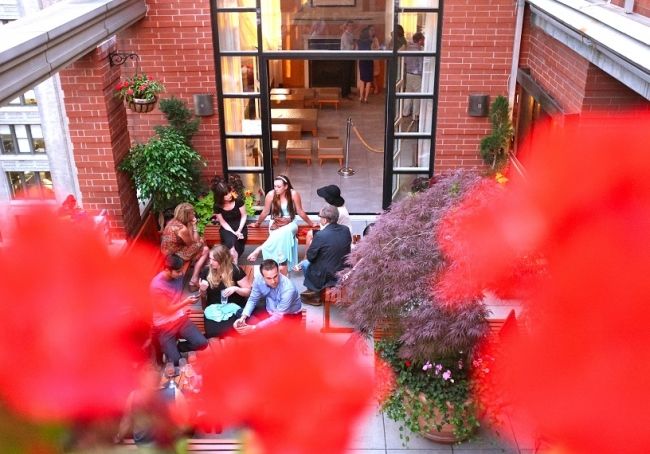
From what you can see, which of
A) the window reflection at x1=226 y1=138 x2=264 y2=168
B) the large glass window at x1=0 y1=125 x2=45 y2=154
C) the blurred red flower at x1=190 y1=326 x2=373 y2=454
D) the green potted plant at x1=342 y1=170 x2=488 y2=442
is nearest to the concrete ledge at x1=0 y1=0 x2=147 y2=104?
the large glass window at x1=0 y1=125 x2=45 y2=154

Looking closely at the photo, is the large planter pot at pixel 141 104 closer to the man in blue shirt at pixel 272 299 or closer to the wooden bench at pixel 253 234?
the wooden bench at pixel 253 234

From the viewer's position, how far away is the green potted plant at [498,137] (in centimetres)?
852

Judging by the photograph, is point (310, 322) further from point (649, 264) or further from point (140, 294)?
point (649, 264)

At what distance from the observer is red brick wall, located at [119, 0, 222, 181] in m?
8.29

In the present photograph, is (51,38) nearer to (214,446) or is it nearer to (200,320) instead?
(200,320)

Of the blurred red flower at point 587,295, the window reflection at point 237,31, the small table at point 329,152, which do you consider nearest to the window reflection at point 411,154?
the small table at point 329,152

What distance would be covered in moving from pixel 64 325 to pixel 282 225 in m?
2.93

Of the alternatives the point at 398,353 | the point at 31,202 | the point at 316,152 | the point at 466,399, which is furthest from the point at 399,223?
the point at 316,152

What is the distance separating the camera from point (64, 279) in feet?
19.4

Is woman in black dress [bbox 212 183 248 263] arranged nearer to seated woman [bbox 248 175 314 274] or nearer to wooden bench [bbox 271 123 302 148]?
seated woman [bbox 248 175 314 274]

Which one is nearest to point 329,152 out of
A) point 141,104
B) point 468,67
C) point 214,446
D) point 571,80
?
point 468,67

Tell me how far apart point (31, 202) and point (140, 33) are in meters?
2.41

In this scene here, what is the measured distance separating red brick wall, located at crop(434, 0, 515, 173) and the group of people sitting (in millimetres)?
2114

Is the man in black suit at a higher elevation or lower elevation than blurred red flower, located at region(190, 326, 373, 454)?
higher
